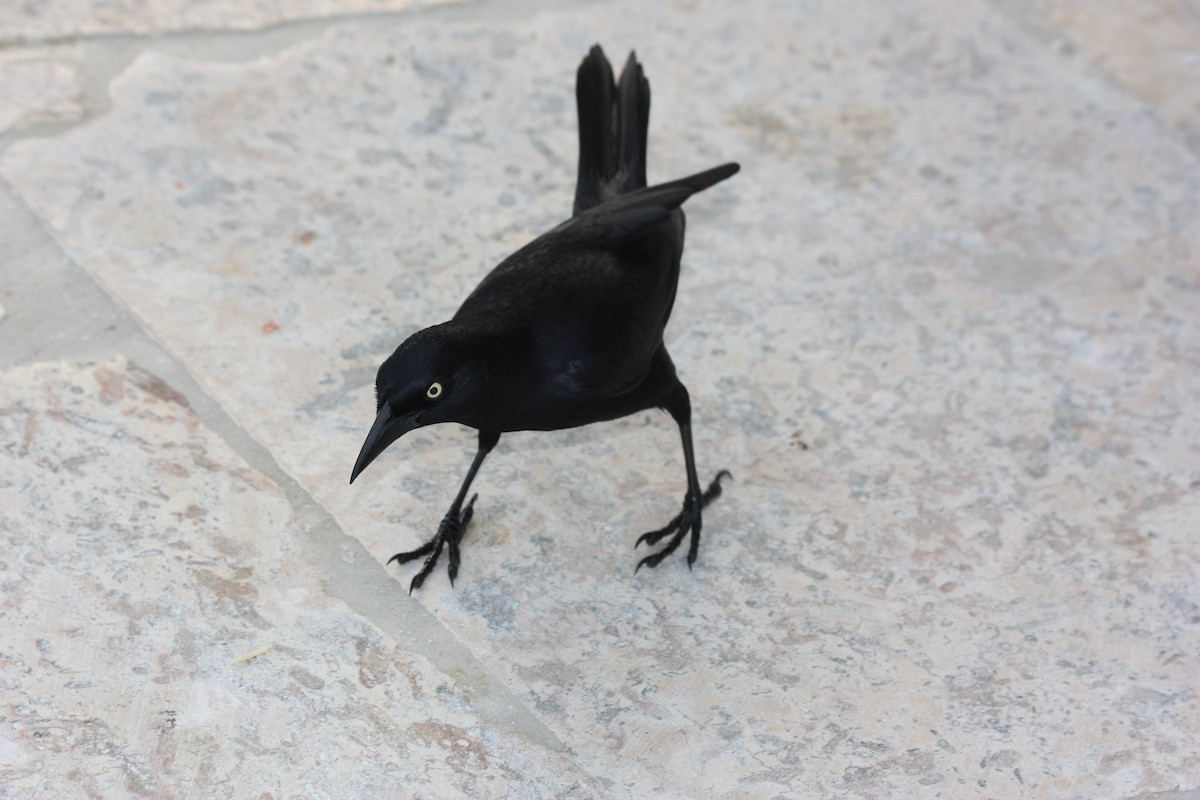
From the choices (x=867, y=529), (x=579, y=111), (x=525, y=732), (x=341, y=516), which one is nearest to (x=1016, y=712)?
(x=867, y=529)

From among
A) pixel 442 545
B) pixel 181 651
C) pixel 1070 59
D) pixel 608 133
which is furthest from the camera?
pixel 1070 59

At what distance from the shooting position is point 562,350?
8.95ft

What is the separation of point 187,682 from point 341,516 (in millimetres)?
565

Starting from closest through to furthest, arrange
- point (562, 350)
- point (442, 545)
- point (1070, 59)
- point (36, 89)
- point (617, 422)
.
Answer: point (562, 350)
point (442, 545)
point (617, 422)
point (36, 89)
point (1070, 59)

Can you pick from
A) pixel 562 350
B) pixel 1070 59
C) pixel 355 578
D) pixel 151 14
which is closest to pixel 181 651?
pixel 355 578

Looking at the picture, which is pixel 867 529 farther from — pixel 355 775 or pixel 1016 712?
pixel 355 775

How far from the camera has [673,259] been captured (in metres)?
3.16

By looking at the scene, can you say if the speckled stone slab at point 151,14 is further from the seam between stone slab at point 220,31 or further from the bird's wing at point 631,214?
the bird's wing at point 631,214

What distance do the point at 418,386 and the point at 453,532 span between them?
1.73 ft

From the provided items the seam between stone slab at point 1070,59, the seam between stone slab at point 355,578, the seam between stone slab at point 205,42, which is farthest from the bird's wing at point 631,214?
the seam between stone slab at point 1070,59

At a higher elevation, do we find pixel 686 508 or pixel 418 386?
pixel 418 386

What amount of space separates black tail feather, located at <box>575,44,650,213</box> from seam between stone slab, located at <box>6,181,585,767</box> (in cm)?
113

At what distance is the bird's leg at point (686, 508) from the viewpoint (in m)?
2.94

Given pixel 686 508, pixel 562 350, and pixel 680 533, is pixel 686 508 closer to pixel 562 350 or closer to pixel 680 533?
pixel 680 533
